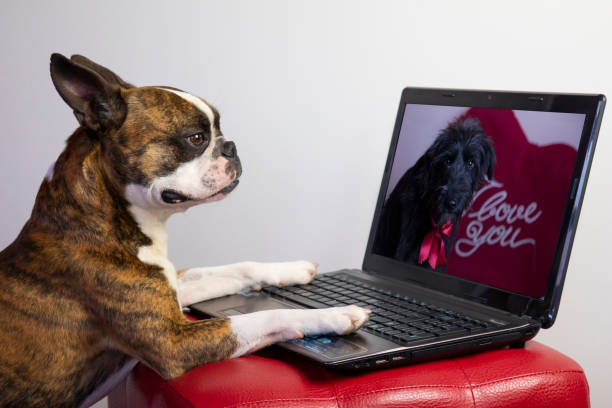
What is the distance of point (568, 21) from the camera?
1.77 m

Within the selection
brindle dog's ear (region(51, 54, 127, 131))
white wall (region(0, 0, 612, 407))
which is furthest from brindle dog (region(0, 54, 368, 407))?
white wall (region(0, 0, 612, 407))

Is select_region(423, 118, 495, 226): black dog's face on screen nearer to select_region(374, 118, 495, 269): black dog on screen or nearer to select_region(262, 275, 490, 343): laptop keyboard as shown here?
select_region(374, 118, 495, 269): black dog on screen

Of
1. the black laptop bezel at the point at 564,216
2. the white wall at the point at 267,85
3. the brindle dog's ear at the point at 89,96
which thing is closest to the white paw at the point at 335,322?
the black laptop bezel at the point at 564,216

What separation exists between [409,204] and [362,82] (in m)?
0.64

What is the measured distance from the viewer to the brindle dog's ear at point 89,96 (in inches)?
46.6

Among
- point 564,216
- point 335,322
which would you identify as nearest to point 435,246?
point 564,216

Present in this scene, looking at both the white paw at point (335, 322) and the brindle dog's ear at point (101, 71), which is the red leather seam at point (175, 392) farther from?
the brindle dog's ear at point (101, 71)

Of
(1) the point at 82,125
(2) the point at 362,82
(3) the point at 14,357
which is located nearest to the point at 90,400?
(3) the point at 14,357

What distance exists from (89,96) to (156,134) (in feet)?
0.45

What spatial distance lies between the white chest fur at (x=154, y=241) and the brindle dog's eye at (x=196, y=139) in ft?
0.52

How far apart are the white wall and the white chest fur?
977 mm

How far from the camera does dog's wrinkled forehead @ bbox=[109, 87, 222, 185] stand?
48.2 inches

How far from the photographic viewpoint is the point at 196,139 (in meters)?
1.30

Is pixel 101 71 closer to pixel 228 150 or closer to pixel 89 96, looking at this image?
pixel 89 96
